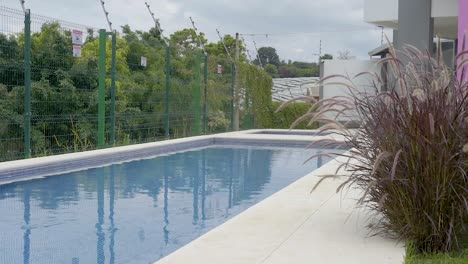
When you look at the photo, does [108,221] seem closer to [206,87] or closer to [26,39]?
[26,39]

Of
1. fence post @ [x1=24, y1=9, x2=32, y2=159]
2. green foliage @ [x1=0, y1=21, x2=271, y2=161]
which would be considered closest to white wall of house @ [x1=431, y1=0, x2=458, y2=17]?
green foliage @ [x1=0, y1=21, x2=271, y2=161]

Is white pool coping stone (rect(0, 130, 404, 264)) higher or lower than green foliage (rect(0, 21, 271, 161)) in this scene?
lower

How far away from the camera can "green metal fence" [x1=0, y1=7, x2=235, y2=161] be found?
931cm

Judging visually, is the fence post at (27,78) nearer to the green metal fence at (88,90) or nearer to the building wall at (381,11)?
the green metal fence at (88,90)

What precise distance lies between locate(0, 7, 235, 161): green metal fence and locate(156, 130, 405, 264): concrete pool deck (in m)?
5.16

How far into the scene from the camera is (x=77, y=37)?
10.3m

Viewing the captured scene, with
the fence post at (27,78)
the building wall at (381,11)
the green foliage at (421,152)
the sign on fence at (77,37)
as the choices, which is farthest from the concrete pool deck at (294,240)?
the building wall at (381,11)

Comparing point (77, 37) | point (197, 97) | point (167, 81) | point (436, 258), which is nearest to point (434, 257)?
point (436, 258)

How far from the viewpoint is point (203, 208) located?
21.6 ft

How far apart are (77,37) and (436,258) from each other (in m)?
7.83

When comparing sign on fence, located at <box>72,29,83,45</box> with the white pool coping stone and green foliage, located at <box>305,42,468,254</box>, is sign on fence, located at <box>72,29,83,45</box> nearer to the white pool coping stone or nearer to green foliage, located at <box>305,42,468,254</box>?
the white pool coping stone

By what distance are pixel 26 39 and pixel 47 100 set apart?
1.29m

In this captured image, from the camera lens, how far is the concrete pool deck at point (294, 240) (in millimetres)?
3857

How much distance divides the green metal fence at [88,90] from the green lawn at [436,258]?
676 cm
